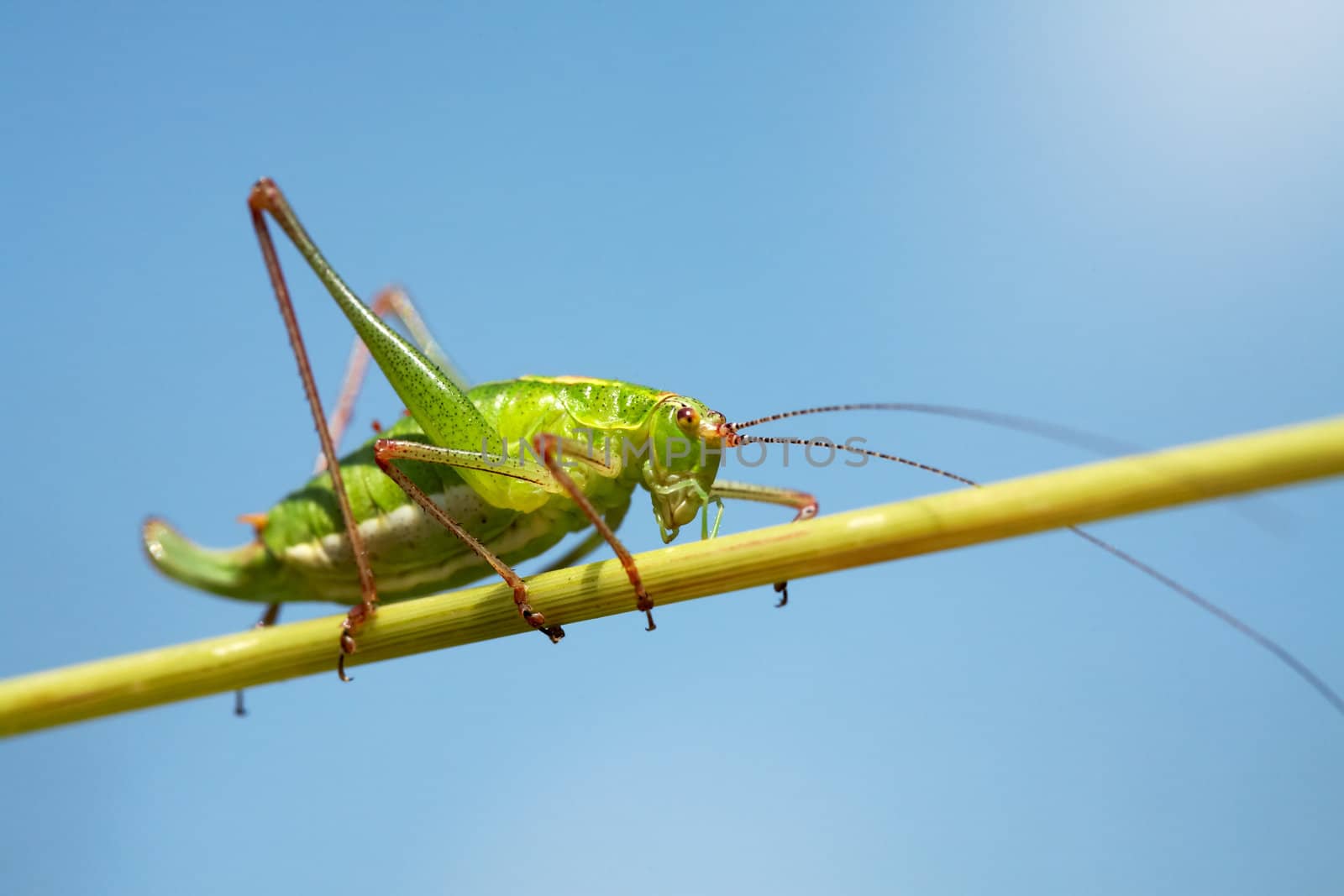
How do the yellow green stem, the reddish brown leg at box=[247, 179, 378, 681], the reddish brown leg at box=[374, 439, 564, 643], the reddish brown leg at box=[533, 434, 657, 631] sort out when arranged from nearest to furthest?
the yellow green stem
the reddish brown leg at box=[533, 434, 657, 631]
the reddish brown leg at box=[374, 439, 564, 643]
the reddish brown leg at box=[247, 179, 378, 681]

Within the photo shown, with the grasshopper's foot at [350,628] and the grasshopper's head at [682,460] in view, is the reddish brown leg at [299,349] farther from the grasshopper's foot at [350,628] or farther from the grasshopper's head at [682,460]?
the grasshopper's head at [682,460]

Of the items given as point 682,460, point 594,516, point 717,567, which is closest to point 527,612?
point 594,516

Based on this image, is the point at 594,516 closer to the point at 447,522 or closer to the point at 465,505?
the point at 447,522

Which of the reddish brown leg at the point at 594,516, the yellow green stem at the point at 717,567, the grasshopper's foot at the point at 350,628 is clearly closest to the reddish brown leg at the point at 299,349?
the grasshopper's foot at the point at 350,628

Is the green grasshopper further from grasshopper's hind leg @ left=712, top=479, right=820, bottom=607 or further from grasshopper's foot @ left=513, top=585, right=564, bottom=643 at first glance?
grasshopper's foot @ left=513, top=585, right=564, bottom=643

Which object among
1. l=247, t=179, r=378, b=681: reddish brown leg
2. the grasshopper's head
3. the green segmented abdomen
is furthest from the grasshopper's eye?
l=247, t=179, r=378, b=681: reddish brown leg

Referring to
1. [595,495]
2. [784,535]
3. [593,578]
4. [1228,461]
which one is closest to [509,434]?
[595,495]
